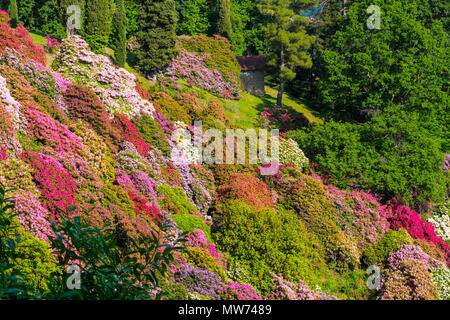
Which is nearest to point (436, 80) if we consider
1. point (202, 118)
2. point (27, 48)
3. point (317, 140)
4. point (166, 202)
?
point (317, 140)

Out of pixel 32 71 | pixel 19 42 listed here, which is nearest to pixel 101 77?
pixel 19 42

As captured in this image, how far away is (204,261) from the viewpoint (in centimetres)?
1458

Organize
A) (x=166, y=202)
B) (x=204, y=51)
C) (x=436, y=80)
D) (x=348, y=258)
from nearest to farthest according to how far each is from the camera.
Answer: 1. (x=166, y=202)
2. (x=348, y=258)
3. (x=436, y=80)
4. (x=204, y=51)

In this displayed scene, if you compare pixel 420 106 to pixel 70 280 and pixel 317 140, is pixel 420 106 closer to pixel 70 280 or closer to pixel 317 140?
pixel 317 140

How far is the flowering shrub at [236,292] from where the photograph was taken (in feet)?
45.8

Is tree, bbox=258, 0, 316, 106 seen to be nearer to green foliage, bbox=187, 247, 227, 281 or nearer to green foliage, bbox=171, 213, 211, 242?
green foliage, bbox=171, 213, 211, 242

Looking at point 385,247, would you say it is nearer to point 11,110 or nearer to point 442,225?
point 442,225

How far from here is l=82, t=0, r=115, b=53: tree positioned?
89.7 ft

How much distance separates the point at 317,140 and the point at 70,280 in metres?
22.4

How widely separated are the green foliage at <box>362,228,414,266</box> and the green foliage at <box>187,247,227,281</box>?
792cm

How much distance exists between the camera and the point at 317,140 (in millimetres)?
26156

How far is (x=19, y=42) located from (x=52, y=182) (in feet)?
30.0

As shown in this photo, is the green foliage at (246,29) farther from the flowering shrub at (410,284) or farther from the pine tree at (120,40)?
the flowering shrub at (410,284)

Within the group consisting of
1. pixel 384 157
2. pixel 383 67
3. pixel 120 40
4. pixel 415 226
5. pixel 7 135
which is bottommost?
pixel 415 226
